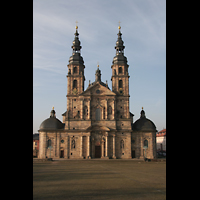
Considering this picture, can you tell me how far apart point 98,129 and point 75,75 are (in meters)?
16.0

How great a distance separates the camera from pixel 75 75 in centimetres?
6144

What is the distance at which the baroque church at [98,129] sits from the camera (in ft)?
187

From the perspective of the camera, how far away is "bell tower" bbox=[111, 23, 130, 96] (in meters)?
60.2

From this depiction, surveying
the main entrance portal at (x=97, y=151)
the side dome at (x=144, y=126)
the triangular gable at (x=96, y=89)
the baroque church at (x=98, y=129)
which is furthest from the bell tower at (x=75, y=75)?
the side dome at (x=144, y=126)

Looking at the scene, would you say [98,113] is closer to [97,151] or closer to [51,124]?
[97,151]

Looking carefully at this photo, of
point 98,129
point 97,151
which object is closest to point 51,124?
point 98,129

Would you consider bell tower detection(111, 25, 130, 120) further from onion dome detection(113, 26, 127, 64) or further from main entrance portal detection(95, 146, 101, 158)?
main entrance portal detection(95, 146, 101, 158)

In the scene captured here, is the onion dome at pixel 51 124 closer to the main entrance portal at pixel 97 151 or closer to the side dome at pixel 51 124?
the side dome at pixel 51 124
